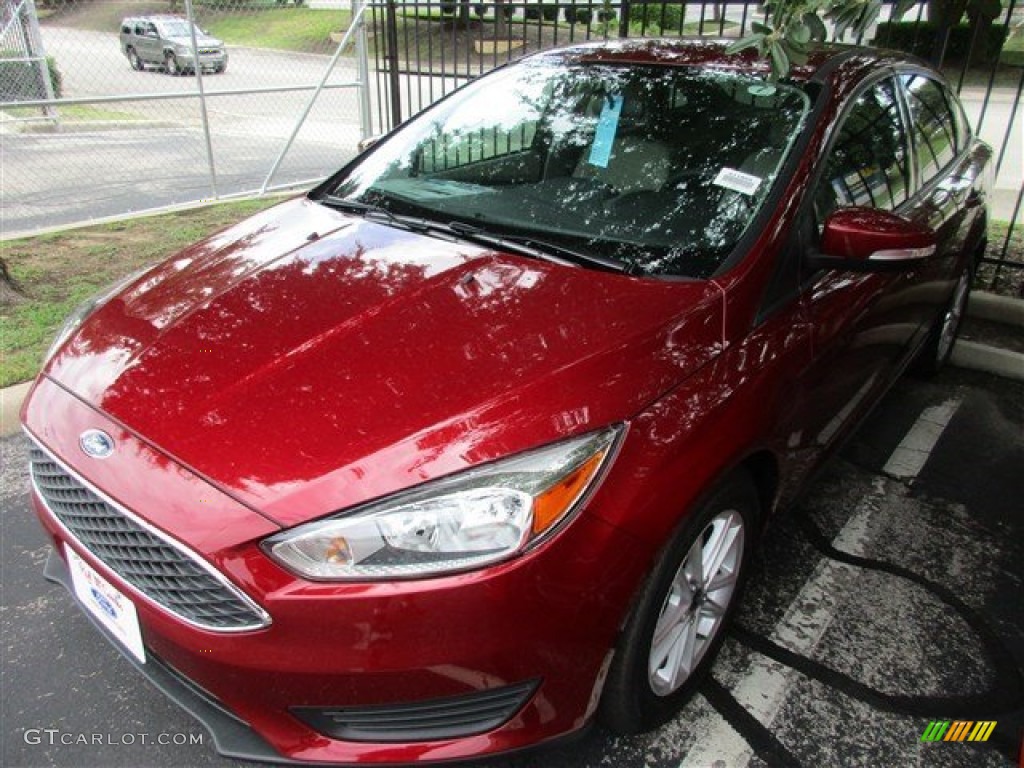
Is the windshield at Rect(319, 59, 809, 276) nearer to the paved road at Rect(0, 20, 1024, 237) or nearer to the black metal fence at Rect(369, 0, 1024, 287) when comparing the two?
the black metal fence at Rect(369, 0, 1024, 287)

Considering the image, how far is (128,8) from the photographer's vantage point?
733 centimetres

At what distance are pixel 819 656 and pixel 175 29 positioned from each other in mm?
7639

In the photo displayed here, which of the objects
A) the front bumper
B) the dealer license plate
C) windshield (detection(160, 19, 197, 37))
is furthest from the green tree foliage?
windshield (detection(160, 19, 197, 37))

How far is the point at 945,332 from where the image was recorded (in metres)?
4.01

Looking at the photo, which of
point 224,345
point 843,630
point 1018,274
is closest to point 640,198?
point 224,345

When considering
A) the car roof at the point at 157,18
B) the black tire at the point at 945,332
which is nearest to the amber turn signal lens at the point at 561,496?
the black tire at the point at 945,332

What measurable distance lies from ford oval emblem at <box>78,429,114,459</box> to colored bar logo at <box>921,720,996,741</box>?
2116 millimetres

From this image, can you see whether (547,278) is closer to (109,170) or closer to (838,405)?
(838,405)

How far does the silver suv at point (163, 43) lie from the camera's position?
7.20 meters

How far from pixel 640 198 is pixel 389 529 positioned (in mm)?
1391

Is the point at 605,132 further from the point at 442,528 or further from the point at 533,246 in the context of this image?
the point at 442,528

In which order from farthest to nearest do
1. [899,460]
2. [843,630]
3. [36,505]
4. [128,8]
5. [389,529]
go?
[128,8] < [899,460] < [843,630] < [36,505] < [389,529]

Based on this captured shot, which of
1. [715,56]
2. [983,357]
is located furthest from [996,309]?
[715,56]

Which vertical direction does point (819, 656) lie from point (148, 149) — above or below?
above
